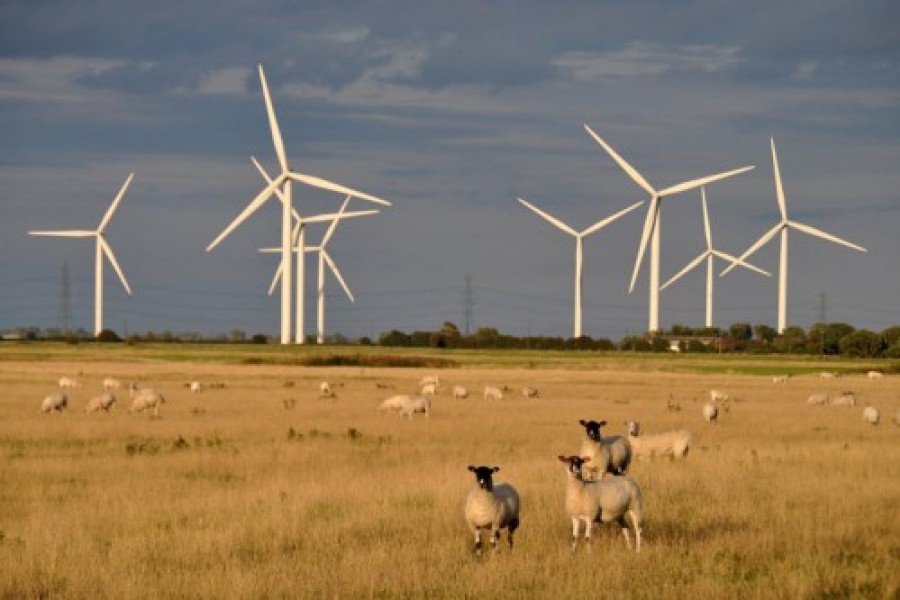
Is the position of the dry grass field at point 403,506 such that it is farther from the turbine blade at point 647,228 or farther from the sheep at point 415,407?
the turbine blade at point 647,228

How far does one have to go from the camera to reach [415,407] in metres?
44.9

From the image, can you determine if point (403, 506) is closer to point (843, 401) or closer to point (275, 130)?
point (843, 401)

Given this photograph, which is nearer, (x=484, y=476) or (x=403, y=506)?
(x=484, y=476)

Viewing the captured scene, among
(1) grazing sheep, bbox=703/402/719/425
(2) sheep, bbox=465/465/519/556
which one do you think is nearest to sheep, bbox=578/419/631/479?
(2) sheep, bbox=465/465/519/556

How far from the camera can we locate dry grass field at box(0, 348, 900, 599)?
15859 millimetres

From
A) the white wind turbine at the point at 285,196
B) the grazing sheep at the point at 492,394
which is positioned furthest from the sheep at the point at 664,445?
the white wind turbine at the point at 285,196

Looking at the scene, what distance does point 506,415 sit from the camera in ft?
150

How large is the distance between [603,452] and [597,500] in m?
5.67

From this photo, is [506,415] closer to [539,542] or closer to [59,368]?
[539,542]

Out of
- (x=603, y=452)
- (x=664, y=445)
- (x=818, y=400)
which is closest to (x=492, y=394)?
(x=818, y=400)

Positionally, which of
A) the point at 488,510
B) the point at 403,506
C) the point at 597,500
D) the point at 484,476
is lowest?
the point at 403,506

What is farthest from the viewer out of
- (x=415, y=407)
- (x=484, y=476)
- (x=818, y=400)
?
(x=818, y=400)

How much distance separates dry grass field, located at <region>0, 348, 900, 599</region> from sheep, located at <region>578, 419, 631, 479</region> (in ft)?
2.78

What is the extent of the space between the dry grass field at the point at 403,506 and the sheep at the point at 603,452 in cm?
85
